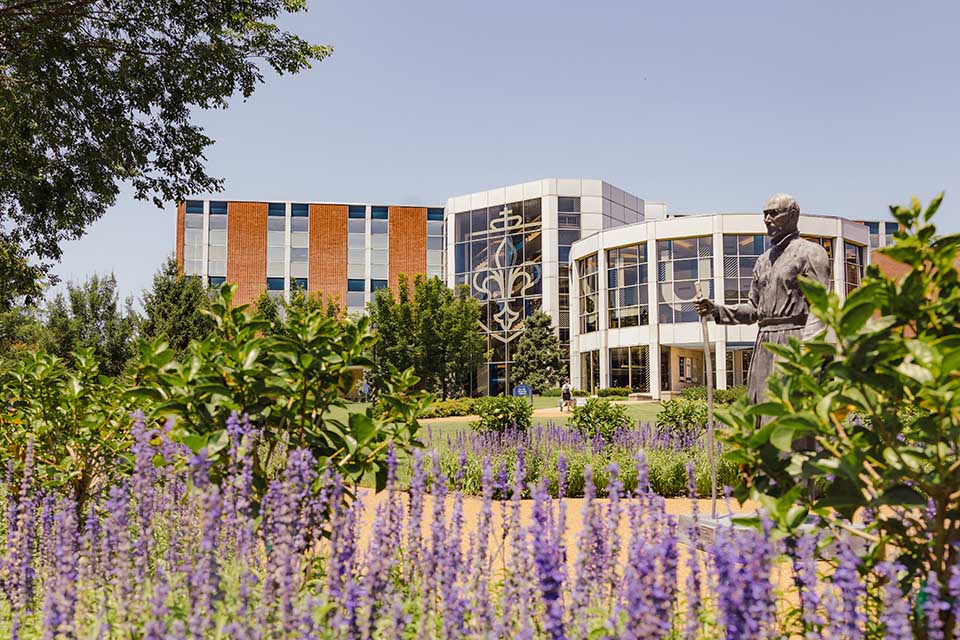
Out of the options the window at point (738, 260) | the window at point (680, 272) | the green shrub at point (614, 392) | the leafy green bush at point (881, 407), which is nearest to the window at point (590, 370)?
the green shrub at point (614, 392)

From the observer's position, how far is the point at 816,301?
7.84 feet

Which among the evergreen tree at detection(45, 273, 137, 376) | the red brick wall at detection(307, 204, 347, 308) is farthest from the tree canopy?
the red brick wall at detection(307, 204, 347, 308)

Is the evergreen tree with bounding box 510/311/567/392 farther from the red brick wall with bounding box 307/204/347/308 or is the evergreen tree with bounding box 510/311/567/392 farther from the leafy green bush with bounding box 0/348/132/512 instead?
the leafy green bush with bounding box 0/348/132/512

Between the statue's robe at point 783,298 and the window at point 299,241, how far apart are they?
49.5m

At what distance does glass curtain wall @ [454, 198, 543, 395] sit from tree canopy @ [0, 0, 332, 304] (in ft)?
114

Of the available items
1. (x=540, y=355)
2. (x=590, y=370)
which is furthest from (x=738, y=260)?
(x=540, y=355)

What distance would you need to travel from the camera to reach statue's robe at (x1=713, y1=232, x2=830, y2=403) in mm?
5672

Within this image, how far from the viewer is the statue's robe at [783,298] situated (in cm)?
567

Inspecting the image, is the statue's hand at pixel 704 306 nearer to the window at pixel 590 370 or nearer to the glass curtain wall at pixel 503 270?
the window at pixel 590 370

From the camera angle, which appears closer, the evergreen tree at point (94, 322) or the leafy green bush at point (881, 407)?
the leafy green bush at point (881, 407)

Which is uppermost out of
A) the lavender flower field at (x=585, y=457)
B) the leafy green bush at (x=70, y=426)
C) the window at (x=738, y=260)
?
the window at (x=738, y=260)

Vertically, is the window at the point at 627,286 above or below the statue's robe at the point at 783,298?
above

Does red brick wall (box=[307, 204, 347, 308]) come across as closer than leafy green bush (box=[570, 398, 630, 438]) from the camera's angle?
No

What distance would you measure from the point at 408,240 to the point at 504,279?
9.51 meters
